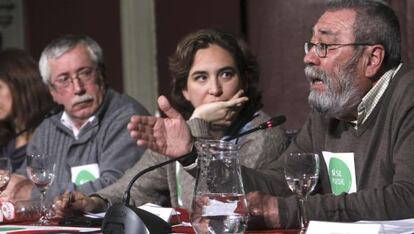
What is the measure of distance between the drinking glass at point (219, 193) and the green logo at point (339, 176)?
847mm

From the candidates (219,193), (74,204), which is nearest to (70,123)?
(74,204)

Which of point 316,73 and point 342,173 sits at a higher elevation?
point 316,73

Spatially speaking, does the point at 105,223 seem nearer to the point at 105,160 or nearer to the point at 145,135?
the point at 145,135

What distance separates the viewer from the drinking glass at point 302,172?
2639 mm

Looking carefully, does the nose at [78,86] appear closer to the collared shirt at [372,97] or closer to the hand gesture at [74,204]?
the hand gesture at [74,204]

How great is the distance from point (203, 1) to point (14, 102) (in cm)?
125

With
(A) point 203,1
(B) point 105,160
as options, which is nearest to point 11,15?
(A) point 203,1

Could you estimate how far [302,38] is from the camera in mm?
5023

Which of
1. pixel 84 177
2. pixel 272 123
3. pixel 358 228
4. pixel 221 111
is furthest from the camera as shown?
pixel 84 177

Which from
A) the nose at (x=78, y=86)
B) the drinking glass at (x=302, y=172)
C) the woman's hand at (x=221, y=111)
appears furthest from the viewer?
the nose at (x=78, y=86)

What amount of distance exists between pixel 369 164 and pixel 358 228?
2.66 feet

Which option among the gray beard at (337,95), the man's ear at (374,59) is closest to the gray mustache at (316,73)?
the gray beard at (337,95)

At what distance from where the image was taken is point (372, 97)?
3.15 metres

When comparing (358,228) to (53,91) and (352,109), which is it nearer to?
(352,109)
